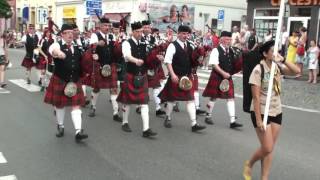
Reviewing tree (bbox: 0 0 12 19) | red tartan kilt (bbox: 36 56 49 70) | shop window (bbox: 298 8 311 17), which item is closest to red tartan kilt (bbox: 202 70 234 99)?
red tartan kilt (bbox: 36 56 49 70)

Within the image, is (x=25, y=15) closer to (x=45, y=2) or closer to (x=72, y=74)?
(x=45, y=2)

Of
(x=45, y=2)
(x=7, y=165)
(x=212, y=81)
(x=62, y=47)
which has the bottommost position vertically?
(x=7, y=165)

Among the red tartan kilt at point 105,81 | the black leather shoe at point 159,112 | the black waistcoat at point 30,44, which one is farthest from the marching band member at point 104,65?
the black waistcoat at point 30,44

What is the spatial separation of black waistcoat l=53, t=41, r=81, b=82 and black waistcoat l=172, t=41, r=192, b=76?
155cm

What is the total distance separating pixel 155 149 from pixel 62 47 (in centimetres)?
203

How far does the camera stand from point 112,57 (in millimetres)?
9719

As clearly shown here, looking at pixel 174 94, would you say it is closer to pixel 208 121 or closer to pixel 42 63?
pixel 208 121

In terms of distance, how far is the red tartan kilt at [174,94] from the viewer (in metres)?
8.03

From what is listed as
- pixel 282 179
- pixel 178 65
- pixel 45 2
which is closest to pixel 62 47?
pixel 178 65

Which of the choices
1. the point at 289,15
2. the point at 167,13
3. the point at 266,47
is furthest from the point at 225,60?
the point at 167,13

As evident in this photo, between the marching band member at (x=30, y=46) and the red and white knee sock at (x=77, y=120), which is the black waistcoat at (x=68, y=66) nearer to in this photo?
the red and white knee sock at (x=77, y=120)

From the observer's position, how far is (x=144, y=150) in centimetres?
682

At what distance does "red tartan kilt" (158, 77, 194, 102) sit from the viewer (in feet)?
26.3

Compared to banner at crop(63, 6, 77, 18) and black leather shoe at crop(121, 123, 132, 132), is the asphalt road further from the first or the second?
banner at crop(63, 6, 77, 18)
